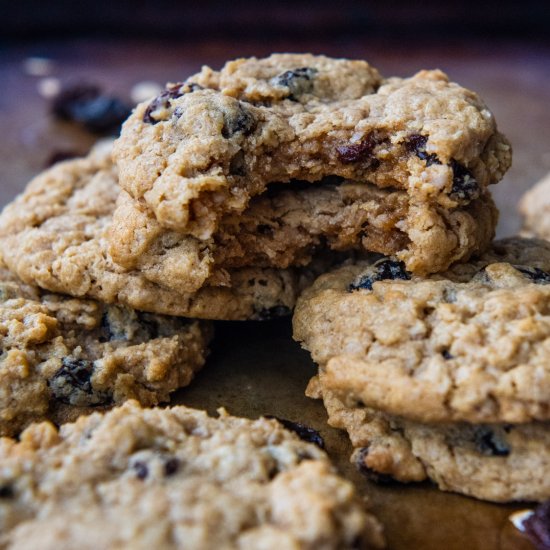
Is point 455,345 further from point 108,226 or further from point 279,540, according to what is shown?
point 108,226

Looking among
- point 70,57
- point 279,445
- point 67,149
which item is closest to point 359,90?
point 279,445

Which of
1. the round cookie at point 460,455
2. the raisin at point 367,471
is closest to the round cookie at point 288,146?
the round cookie at point 460,455

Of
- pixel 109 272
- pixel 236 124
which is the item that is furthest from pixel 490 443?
pixel 109 272

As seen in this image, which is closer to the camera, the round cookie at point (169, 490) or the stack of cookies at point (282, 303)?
the round cookie at point (169, 490)

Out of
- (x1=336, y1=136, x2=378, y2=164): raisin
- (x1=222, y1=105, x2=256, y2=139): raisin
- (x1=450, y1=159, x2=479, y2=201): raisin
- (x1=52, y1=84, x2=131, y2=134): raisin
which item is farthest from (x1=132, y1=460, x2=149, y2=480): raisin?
(x1=52, y1=84, x2=131, y2=134): raisin

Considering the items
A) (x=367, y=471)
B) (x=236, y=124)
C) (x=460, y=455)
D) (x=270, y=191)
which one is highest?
(x=236, y=124)

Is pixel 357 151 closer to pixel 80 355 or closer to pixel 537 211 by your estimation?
pixel 80 355

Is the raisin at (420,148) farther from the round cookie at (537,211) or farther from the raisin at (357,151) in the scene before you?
the round cookie at (537,211)
